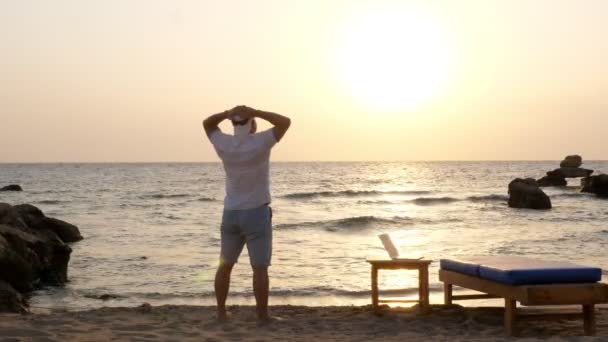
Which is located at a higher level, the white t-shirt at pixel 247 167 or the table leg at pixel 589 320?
the white t-shirt at pixel 247 167

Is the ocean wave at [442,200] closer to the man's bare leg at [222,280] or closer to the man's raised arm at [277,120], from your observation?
the man's bare leg at [222,280]

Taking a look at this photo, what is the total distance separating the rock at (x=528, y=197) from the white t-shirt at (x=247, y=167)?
3277cm

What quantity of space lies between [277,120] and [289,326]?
7.41 feet

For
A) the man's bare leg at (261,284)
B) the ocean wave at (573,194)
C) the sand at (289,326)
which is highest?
the man's bare leg at (261,284)

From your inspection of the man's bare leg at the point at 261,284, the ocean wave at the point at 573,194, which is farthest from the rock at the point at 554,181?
the man's bare leg at the point at 261,284

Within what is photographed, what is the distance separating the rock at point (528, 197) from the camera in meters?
38.3

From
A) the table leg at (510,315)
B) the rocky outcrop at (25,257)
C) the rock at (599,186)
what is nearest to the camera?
the table leg at (510,315)

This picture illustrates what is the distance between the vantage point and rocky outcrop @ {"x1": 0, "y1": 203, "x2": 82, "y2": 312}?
35.3 ft

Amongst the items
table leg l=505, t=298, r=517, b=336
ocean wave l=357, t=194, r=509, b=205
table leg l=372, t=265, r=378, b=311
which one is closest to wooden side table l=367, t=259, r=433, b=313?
table leg l=372, t=265, r=378, b=311

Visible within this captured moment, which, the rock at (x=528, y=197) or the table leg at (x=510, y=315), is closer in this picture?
the table leg at (x=510, y=315)

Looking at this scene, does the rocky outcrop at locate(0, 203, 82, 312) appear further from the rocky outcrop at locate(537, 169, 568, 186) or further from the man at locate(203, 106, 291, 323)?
the rocky outcrop at locate(537, 169, 568, 186)

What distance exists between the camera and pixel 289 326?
324 inches

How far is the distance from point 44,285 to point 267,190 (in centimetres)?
786

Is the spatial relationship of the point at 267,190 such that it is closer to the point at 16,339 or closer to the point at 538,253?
the point at 16,339
